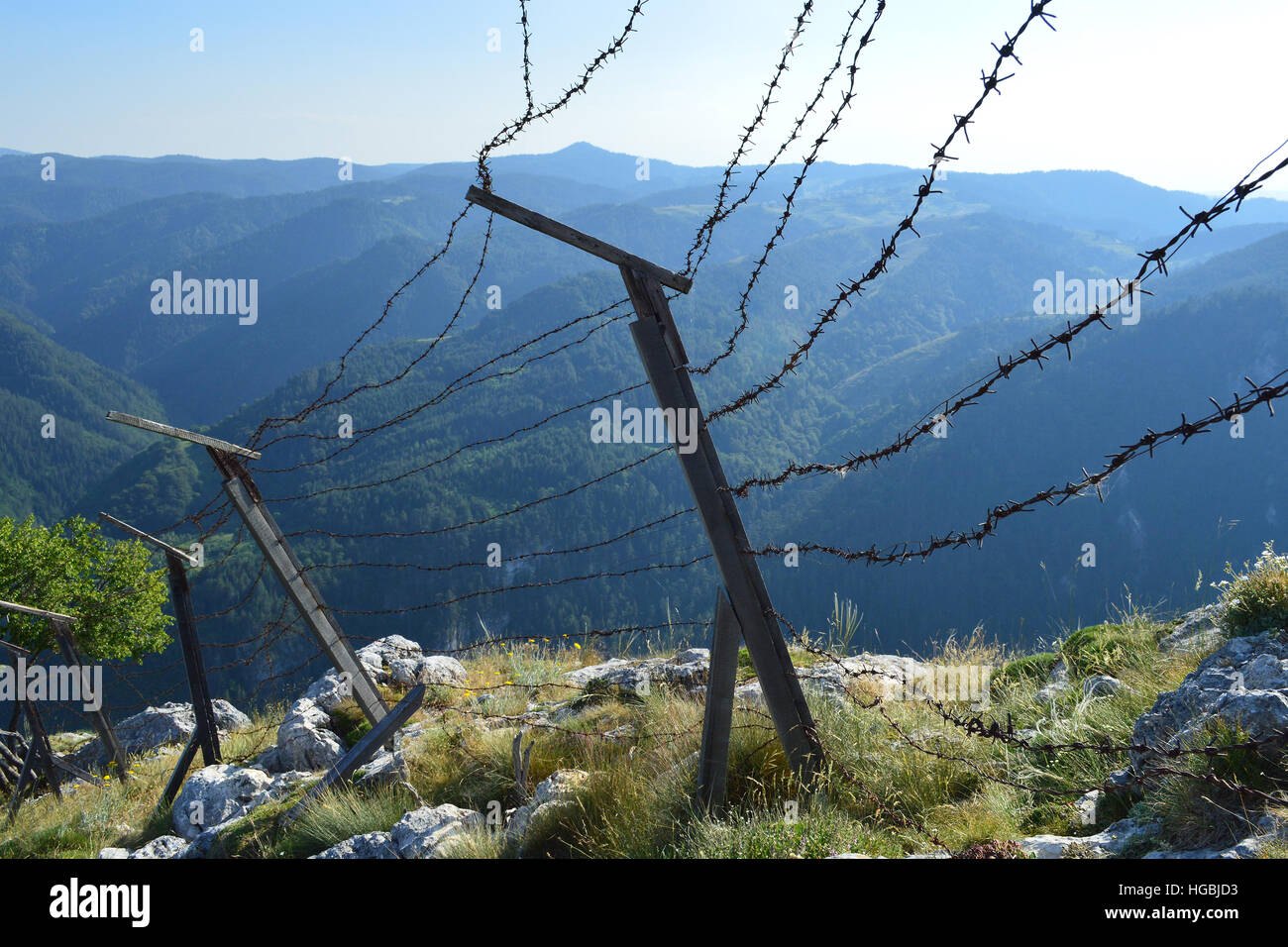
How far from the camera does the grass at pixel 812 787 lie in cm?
278

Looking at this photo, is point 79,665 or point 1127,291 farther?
point 79,665

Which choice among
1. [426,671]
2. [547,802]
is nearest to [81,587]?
[426,671]

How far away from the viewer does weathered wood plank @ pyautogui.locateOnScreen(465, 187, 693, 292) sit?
2.85 meters

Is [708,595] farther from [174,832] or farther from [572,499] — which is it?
[174,832]

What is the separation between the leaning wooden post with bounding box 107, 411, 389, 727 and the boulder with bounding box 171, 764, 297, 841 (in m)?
1.08

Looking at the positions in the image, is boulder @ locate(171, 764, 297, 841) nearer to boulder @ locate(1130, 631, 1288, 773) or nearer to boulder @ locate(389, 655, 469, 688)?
boulder @ locate(389, 655, 469, 688)

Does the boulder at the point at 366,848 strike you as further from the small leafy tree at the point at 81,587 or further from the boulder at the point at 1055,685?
the small leafy tree at the point at 81,587

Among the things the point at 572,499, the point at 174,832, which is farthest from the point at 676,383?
the point at 572,499

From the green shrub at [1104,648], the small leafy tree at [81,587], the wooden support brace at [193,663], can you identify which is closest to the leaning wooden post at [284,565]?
the wooden support brace at [193,663]

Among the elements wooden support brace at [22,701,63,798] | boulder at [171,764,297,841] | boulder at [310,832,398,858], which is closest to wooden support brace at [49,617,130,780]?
wooden support brace at [22,701,63,798]

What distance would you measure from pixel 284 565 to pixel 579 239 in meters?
2.88

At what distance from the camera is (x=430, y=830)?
360 cm

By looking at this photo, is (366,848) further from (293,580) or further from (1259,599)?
(1259,599)
